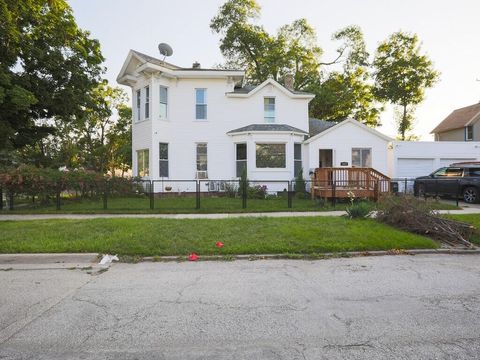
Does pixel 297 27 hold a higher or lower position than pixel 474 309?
higher

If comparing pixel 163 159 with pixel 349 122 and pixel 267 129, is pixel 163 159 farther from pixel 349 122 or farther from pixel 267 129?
pixel 349 122

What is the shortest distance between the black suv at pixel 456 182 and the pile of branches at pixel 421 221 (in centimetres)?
639

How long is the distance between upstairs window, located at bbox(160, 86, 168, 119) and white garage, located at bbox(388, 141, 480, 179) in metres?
14.3

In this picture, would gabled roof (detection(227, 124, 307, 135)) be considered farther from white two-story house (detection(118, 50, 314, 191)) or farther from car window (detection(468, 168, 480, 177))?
car window (detection(468, 168, 480, 177))

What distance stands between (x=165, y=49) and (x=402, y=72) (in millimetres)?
23917

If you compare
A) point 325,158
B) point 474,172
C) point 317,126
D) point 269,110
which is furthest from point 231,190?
point 474,172

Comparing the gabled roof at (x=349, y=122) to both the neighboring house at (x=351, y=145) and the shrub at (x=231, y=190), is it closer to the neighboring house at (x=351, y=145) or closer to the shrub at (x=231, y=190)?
the neighboring house at (x=351, y=145)

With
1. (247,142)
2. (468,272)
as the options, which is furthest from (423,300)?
(247,142)

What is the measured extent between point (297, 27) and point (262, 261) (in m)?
33.0

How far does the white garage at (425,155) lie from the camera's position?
20906mm

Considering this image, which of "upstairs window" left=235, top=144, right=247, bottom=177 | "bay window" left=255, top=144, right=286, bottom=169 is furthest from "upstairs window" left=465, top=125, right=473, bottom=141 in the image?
"upstairs window" left=235, top=144, right=247, bottom=177

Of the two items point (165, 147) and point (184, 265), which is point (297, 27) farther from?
point (184, 265)

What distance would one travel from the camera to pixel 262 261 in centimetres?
664

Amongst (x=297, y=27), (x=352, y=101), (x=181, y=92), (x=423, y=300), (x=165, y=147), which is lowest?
(x=423, y=300)
